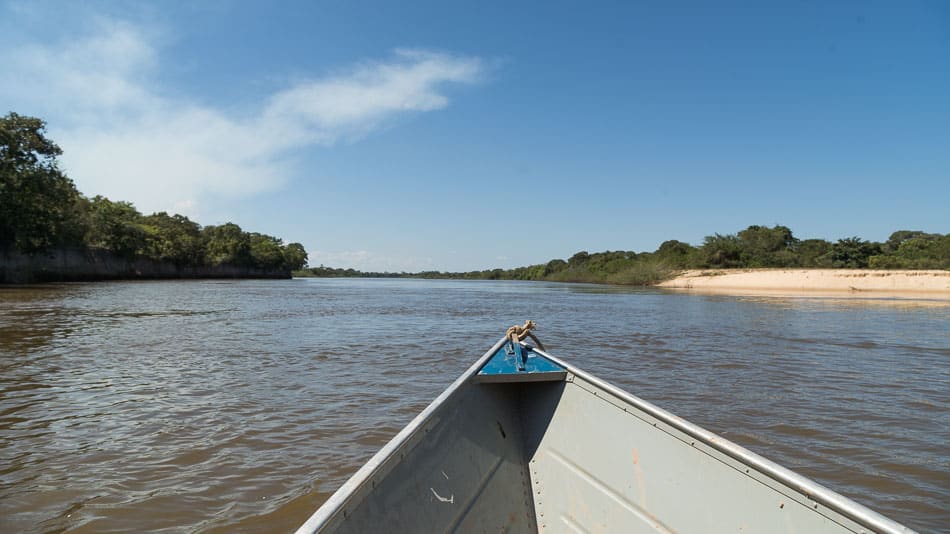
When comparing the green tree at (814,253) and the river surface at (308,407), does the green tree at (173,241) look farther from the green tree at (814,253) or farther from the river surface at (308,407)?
the green tree at (814,253)

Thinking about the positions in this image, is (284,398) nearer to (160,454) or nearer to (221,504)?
(160,454)

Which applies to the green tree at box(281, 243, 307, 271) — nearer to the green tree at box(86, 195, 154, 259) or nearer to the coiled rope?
the green tree at box(86, 195, 154, 259)

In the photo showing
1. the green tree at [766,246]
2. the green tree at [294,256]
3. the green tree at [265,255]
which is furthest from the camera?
the green tree at [294,256]

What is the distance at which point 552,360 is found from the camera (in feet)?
11.6

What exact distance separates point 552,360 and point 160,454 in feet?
11.3

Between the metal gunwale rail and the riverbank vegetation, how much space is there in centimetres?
5064

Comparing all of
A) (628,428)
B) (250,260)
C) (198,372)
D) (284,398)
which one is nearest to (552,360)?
(628,428)

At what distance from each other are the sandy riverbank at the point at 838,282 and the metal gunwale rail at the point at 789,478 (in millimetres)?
40802

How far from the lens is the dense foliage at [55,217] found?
3338cm

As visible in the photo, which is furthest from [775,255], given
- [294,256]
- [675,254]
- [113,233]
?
[294,256]

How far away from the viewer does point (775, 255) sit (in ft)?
191

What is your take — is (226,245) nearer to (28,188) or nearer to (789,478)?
(28,188)

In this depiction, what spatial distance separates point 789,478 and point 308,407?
16.5 ft

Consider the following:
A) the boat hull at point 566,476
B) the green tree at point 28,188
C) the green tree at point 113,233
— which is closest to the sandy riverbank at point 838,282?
the boat hull at point 566,476
